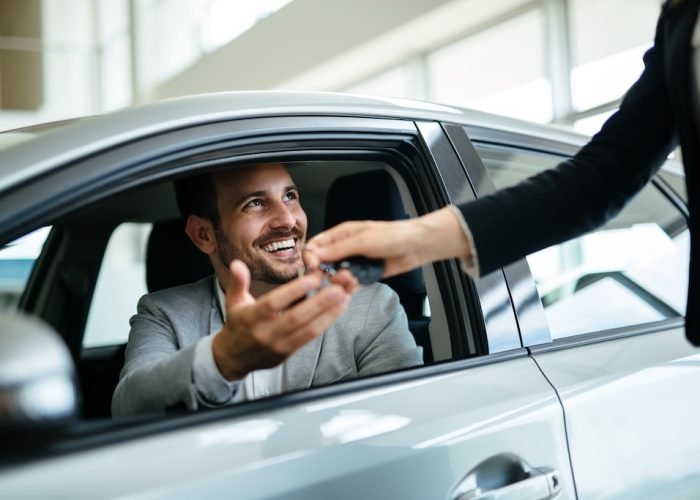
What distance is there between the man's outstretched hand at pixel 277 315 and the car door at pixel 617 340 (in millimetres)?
499

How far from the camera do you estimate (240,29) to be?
9500 mm

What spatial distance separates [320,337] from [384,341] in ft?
0.41

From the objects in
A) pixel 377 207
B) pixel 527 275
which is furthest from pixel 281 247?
pixel 527 275

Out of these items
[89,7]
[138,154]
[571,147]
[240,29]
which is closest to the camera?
[138,154]

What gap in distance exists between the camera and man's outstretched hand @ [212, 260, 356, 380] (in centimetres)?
93

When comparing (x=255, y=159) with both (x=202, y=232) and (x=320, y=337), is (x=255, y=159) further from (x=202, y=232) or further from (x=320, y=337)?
(x=202, y=232)

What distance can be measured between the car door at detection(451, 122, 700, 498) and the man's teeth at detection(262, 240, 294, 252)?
422mm

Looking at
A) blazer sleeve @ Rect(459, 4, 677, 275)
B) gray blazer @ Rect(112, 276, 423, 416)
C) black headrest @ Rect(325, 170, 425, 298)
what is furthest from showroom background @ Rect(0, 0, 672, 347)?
blazer sleeve @ Rect(459, 4, 677, 275)

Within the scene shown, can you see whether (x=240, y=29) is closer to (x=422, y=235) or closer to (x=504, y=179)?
(x=504, y=179)

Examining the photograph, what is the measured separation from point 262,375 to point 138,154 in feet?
1.98

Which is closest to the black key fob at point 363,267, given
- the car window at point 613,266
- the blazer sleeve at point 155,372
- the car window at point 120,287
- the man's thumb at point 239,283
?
the man's thumb at point 239,283

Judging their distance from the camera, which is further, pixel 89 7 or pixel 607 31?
pixel 89 7

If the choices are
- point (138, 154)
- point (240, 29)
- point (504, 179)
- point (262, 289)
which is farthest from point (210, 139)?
point (240, 29)

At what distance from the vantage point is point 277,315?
95 centimetres
